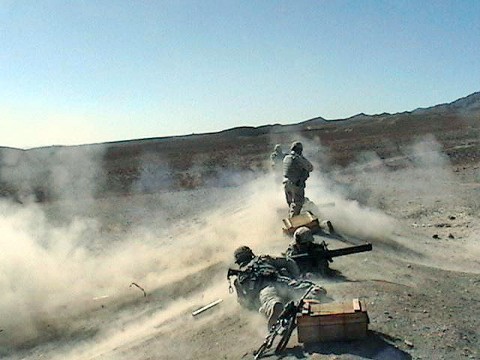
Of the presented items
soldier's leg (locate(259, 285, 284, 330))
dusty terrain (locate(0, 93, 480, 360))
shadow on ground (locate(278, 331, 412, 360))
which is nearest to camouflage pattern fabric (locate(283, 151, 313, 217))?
dusty terrain (locate(0, 93, 480, 360))

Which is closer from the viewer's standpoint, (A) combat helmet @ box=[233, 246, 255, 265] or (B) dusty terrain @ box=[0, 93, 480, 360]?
(B) dusty terrain @ box=[0, 93, 480, 360]

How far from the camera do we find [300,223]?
12805 mm

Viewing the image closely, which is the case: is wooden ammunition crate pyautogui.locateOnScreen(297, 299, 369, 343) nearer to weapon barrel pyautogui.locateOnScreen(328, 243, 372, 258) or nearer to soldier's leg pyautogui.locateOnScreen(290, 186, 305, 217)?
weapon barrel pyautogui.locateOnScreen(328, 243, 372, 258)

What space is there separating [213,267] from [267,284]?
343cm

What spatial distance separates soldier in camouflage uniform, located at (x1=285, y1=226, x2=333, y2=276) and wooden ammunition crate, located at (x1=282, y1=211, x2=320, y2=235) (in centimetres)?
290

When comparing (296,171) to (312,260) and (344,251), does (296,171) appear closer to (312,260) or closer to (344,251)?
(344,251)

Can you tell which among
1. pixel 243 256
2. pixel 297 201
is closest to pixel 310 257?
pixel 243 256

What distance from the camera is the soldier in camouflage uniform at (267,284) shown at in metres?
7.82

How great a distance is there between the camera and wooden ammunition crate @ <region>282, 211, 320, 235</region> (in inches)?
500

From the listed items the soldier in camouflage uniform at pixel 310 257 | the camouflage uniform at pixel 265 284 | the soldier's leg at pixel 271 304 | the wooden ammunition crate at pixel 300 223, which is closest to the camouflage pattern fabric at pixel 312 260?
the soldier in camouflage uniform at pixel 310 257

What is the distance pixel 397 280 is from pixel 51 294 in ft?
21.0

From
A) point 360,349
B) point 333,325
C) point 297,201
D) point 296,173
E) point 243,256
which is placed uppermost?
point 296,173

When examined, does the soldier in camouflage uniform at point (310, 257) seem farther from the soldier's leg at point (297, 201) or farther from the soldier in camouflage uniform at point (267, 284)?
the soldier's leg at point (297, 201)

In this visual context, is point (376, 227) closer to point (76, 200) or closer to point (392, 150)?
point (76, 200)
